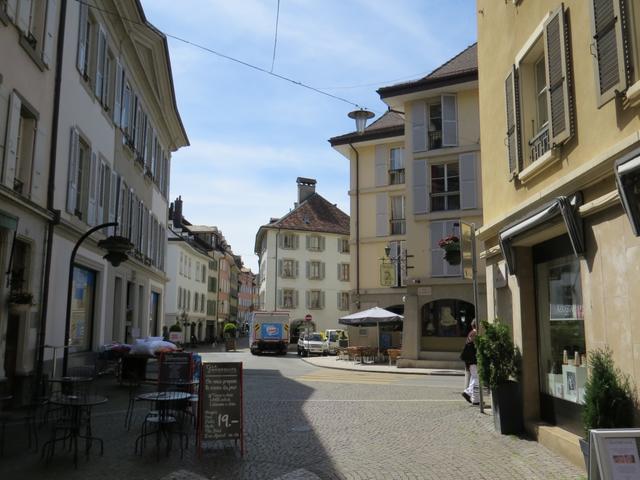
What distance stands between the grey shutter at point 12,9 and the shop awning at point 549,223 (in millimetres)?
9317

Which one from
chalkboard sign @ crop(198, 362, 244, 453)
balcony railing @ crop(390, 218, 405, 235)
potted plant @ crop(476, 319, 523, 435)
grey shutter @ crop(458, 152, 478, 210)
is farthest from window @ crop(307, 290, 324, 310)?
chalkboard sign @ crop(198, 362, 244, 453)

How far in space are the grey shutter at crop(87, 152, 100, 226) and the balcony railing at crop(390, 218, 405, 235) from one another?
19.7 m

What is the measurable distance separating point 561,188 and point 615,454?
156 inches

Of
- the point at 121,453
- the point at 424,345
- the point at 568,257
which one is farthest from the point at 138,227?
the point at 568,257

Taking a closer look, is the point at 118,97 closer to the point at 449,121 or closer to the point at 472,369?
the point at 472,369

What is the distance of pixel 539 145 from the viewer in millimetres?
8852

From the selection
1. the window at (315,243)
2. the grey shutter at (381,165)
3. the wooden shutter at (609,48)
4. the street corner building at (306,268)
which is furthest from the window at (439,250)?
the window at (315,243)

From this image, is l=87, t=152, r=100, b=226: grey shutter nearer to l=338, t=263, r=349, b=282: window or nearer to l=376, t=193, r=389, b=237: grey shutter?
l=376, t=193, r=389, b=237: grey shutter

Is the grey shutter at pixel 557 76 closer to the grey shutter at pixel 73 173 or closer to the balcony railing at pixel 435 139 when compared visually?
the grey shutter at pixel 73 173

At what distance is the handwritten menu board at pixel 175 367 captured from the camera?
33.8 feet

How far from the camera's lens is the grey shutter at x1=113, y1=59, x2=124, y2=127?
18.3 metres

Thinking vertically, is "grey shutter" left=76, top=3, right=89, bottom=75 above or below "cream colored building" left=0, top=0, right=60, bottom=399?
above

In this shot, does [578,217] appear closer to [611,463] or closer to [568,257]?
[568,257]

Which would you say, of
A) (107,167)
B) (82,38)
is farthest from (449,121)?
(82,38)
